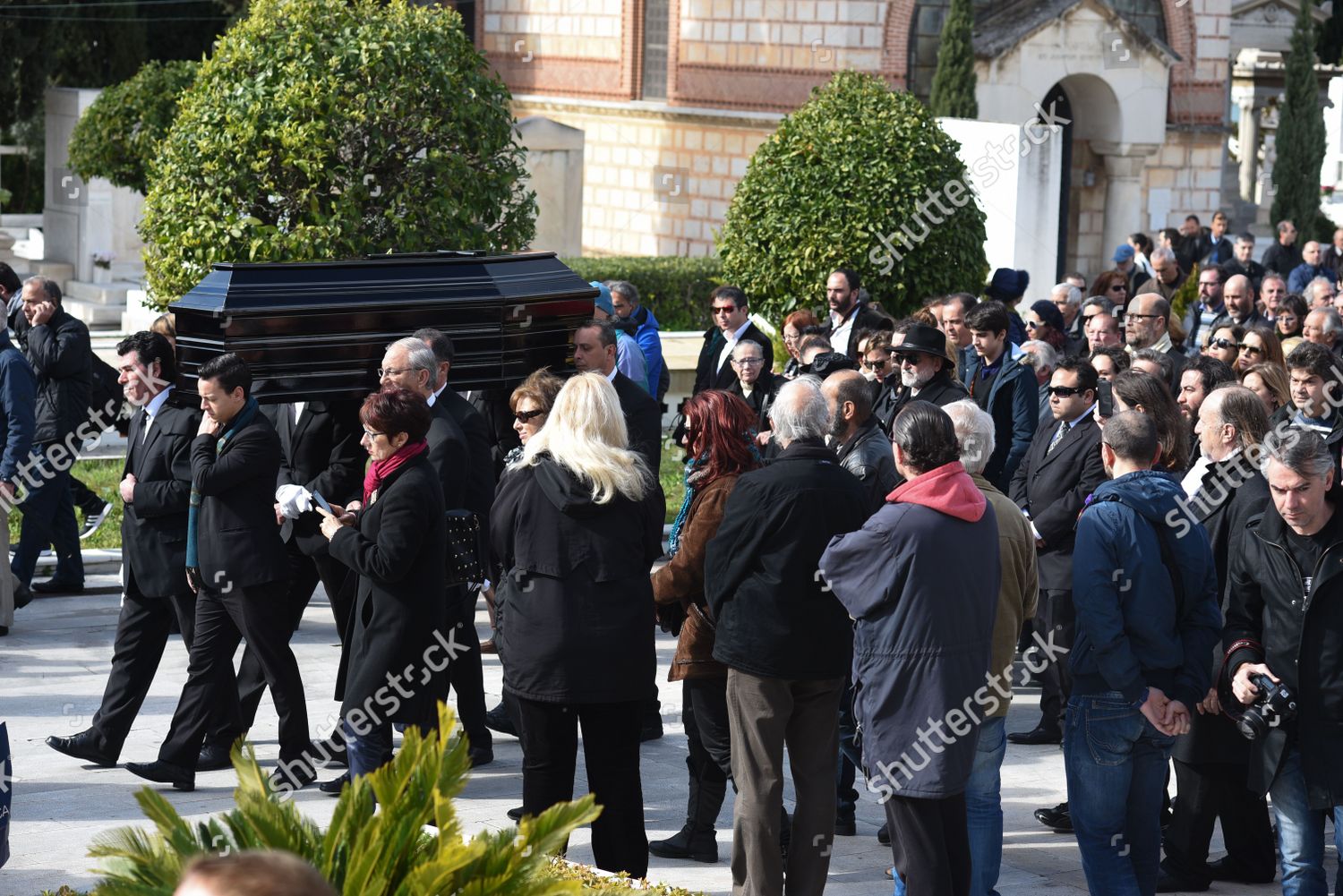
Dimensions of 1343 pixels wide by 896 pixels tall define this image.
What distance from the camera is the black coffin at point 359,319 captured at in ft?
27.2

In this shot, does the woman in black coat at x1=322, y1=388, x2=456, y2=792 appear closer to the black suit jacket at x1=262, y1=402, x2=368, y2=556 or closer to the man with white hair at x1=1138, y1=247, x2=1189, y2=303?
the black suit jacket at x1=262, y1=402, x2=368, y2=556

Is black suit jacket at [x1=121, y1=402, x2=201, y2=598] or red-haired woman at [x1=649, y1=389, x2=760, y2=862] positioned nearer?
red-haired woman at [x1=649, y1=389, x2=760, y2=862]

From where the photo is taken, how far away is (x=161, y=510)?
→ 7.42 m

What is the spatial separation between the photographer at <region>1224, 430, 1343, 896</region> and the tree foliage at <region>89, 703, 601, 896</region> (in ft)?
9.63

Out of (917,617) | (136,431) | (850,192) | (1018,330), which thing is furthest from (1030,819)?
(850,192)

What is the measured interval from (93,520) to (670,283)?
32.6 ft

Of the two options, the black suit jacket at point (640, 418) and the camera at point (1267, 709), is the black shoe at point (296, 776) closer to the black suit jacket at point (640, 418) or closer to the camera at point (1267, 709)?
the black suit jacket at point (640, 418)

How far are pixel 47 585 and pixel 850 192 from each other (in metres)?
6.92

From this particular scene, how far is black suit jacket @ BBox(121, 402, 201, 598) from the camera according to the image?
7414 mm

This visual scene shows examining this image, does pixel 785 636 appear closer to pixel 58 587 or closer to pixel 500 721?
pixel 500 721

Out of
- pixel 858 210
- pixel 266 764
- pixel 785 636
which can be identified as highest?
pixel 858 210

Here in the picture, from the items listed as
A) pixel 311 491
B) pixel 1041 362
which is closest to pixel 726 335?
pixel 1041 362

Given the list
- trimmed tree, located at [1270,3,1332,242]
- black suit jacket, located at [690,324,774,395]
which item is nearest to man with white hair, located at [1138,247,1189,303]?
black suit jacket, located at [690,324,774,395]

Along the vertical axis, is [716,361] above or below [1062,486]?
above
